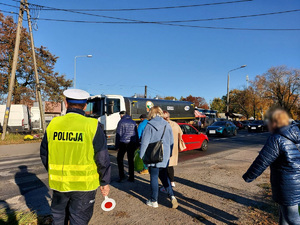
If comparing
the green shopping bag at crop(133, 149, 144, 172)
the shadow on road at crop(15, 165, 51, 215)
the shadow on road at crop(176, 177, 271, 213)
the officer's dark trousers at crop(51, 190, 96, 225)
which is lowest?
the shadow on road at crop(15, 165, 51, 215)

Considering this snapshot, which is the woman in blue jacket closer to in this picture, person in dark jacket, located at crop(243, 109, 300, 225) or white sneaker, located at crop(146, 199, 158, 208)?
white sneaker, located at crop(146, 199, 158, 208)

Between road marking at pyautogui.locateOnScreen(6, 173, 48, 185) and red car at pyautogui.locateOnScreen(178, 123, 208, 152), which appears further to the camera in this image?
red car at pyautogui.locateOnScreen(178, 123, 208, 152)

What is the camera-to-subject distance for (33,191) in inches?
195

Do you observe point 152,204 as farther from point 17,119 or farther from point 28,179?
point 17,119

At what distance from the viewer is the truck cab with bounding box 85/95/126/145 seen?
11.4 meters

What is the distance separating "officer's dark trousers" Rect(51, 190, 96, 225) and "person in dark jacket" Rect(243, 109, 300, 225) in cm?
187

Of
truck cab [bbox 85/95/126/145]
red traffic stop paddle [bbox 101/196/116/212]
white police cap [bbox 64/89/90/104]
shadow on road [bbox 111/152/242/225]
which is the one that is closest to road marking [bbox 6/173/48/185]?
shadow on road [bbox 111/152/242/225]

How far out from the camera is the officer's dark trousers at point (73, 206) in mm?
2121

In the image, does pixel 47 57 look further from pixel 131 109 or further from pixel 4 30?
pixel 131 109

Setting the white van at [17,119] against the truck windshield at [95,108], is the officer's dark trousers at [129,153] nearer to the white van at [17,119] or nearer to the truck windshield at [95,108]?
the truck windshield at [95,108]

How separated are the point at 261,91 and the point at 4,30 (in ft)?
156

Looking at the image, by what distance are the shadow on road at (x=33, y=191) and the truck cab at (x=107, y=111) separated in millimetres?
4935

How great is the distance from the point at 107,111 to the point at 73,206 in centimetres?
973

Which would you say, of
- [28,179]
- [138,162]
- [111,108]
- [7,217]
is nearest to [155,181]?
[138,162]
